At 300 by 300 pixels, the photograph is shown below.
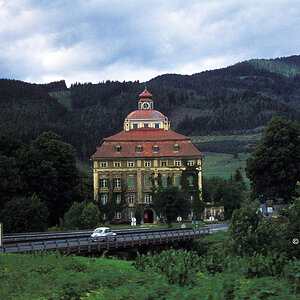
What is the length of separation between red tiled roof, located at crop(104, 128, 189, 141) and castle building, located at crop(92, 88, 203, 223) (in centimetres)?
39

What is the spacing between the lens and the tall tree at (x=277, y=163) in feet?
236

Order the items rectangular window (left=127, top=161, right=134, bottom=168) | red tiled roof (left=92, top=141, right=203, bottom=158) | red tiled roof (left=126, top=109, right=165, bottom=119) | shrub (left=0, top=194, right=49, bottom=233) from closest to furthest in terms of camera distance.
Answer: shrub (left=0, top=194, right=49, bottom=233) → red tiled roof (left=92, top=141, right=203, bottom=158) → rectangular window (left=127, top=161, right=134, bottom=168) → red tiled roof (left=126, top=109, right=165, bottom=119)

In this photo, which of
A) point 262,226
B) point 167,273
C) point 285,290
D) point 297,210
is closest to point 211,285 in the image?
point 285,290

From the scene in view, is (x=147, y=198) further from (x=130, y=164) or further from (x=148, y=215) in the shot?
(x=130, y=164)

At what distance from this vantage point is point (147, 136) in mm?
106188

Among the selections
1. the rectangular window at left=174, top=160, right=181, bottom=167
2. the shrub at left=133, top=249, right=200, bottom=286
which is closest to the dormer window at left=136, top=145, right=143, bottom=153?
the rectangular window at left=174, top=160, right=181, bottom=167

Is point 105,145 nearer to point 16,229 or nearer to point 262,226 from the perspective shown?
point 16,229

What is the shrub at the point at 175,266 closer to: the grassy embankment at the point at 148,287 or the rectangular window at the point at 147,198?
the grassy embankment at the point at 148,287

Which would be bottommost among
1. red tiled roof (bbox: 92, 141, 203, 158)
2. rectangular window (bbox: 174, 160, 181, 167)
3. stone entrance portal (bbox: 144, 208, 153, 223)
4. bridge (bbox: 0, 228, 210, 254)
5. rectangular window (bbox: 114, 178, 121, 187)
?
stone entrance portal (bbox: 144, 208, 153, 223)

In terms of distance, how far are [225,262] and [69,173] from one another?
61.9 metres

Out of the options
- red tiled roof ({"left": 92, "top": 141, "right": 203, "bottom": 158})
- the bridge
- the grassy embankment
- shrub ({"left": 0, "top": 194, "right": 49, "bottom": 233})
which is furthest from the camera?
red tiled roof ({"left": 92, "top": 141, "right": 203, "bottom": 158})

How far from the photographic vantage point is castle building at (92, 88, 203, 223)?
10144 centimetres

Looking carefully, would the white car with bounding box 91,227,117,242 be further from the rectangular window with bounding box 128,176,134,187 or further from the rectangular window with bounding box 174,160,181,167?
the rectangular window with bounding box 174,160,181,167

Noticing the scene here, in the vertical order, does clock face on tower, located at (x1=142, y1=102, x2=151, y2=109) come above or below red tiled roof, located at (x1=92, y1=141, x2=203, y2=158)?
above
